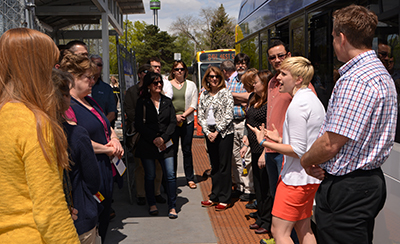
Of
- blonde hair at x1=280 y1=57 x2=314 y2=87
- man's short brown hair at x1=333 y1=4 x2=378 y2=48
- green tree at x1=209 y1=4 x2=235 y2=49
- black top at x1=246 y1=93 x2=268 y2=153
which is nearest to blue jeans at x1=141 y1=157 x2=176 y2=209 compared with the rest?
black top at x1=246 y1=93 x2=268 y2=153

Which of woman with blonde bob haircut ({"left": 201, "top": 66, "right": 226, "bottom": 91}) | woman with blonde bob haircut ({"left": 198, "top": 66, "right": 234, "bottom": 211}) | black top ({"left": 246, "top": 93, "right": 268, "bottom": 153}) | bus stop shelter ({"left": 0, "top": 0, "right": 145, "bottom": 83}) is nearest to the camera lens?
bus stop shelter ({"left": 0, "top": 0, "right": 145, "bottom": 83})

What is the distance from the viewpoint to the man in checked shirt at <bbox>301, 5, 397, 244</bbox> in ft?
6.85

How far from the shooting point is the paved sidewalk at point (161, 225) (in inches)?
178

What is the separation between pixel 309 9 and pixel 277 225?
268cm

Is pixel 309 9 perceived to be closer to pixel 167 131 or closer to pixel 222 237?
pixel 167 131

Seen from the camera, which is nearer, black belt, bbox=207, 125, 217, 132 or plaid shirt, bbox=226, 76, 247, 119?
black belt, bbox=207, 125, 217, 132

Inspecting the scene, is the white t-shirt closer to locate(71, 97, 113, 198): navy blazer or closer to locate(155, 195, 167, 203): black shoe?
locate(71, 97, 113, 198): navy blazer

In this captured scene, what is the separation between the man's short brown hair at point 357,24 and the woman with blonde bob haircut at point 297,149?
763mm

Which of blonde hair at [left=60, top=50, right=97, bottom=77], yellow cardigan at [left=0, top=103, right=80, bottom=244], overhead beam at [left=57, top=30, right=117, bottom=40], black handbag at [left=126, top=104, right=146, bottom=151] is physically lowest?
black handbag at [left=126, top=104, right=146, bottom=151]

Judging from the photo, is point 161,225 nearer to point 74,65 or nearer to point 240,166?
point 240,166

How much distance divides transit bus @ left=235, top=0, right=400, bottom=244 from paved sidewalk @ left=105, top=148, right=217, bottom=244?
2192 millimetres

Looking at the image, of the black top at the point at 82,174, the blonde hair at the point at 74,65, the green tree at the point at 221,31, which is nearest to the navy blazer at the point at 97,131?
the blonde hair at the point at 74,65

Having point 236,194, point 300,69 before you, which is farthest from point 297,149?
point 236,194

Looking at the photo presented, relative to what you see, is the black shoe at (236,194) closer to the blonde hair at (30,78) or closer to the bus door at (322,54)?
the bus door at (322,54)
